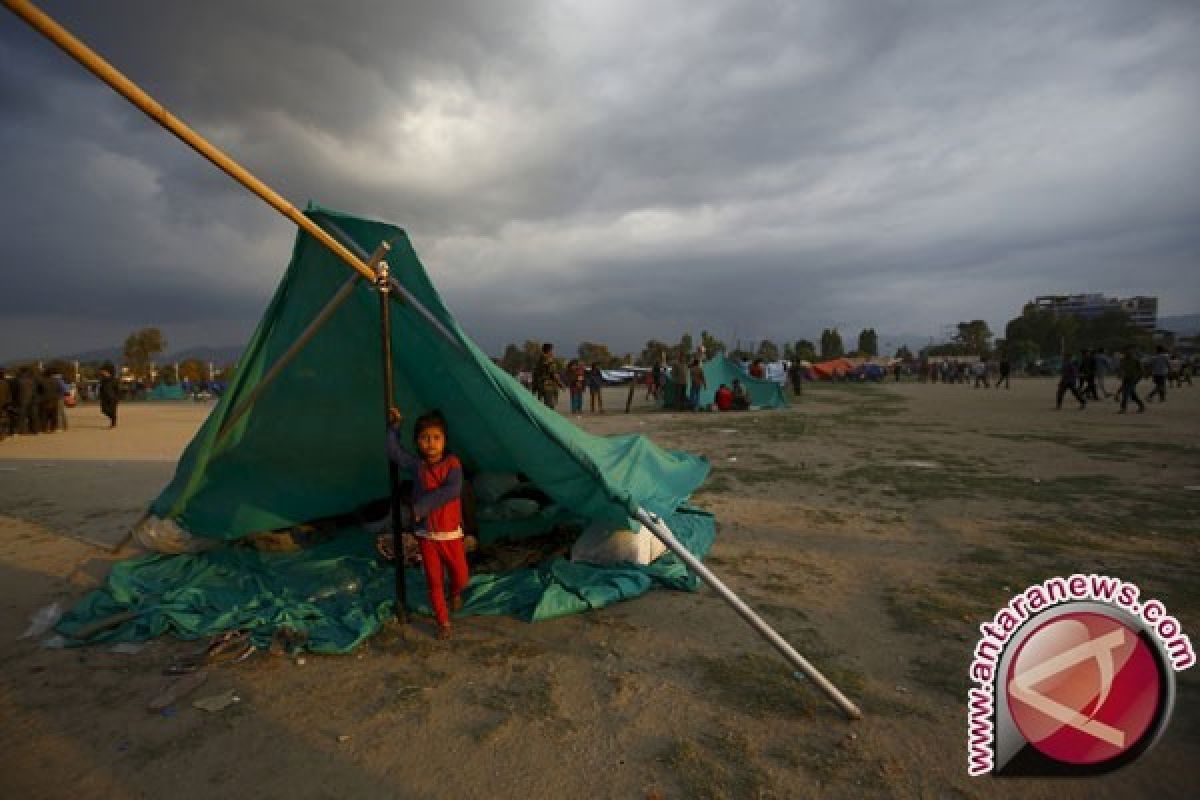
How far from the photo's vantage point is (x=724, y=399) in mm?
18234

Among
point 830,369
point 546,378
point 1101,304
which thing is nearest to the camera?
point 546,378

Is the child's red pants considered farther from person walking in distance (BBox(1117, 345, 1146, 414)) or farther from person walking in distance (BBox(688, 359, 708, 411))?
person walking in distance (BBox(1117, 345, 1146, 414))

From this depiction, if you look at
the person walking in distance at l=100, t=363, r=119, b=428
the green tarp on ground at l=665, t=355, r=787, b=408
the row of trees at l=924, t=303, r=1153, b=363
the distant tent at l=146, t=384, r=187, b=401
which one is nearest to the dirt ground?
the green tarp on ground at l=665, t=355, r=787, b=408

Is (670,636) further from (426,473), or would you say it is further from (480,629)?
(426,473)

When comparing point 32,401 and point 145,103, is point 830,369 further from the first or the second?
point 145,103

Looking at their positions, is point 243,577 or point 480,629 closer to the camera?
point 480,629

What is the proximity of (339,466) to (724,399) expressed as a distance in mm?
14935

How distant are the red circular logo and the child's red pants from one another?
9.35ft

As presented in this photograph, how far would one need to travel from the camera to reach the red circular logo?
194cm

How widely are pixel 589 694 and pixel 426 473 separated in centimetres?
161

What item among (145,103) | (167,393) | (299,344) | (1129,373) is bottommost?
(167,393)

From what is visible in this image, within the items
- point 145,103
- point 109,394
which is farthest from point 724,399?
point 109,394

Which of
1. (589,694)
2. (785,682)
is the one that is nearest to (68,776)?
(589,694)

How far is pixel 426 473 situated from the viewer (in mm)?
3393
